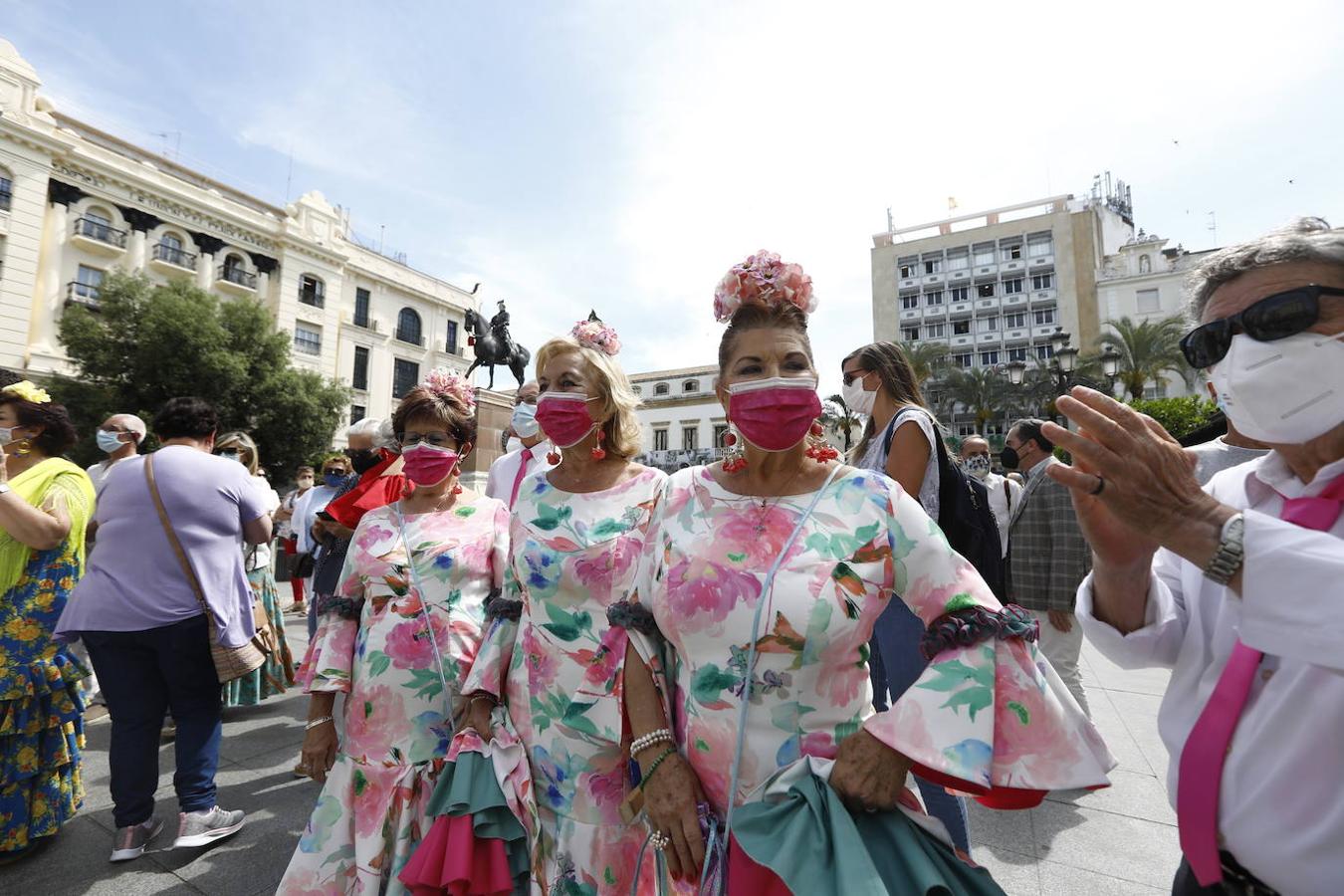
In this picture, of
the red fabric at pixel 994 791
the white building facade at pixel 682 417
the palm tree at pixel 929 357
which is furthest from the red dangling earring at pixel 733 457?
the white building facade at pixel 682 417

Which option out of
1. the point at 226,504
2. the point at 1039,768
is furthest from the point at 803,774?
the point at 226,504

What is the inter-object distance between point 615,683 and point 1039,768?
1094 millimetres

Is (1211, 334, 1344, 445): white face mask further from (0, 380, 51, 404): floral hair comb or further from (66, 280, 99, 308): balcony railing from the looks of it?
(66, 280, 99, 308): balcony railing

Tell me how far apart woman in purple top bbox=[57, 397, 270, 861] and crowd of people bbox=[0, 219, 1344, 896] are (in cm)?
1

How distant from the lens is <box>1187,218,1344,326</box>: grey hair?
3.93ft

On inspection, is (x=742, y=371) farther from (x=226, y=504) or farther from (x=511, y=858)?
(x=226, y=504)

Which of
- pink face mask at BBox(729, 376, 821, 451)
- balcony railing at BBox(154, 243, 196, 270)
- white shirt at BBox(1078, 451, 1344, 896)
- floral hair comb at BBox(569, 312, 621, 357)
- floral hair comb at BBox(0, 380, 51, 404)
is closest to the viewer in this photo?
white shirt at BBox(1078, 451, 1344, 896)

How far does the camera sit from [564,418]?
238 centimetres

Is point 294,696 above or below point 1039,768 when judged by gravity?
below

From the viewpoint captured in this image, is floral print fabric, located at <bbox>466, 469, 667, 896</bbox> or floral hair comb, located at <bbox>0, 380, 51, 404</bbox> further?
floral hair comb, located at <bbox>0, 380, 51, 404</bbox>

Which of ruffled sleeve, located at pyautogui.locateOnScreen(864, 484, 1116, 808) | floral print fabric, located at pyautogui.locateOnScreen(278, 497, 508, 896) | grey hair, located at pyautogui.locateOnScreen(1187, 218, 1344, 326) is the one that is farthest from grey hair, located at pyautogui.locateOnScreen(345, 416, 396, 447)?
grey hair, located at pyautogui.locateOnScreen(1187, 218, 1344, 326)

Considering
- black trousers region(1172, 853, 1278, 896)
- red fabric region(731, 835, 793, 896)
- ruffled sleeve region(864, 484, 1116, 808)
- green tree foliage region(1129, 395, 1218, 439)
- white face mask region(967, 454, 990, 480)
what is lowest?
red fabric region(731, 835, 793, 896)

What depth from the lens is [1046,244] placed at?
49.6 metres

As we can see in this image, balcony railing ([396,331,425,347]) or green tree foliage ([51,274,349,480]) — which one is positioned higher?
balcony railing ([396,331,425,347])
